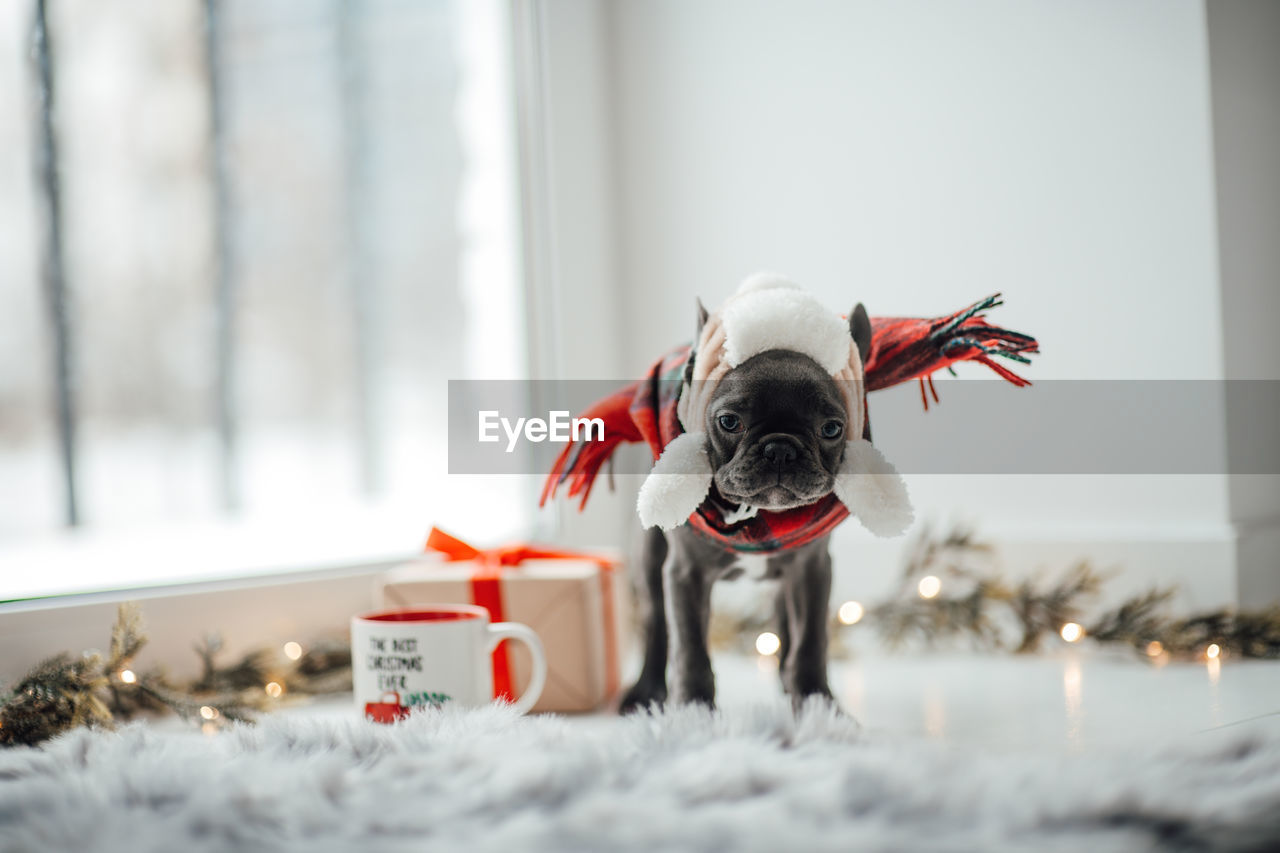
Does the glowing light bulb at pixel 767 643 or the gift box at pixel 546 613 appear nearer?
the gift box at pixel 546 613

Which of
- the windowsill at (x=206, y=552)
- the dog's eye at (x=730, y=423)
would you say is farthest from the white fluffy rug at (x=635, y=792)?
the windowsill at (x=206, y=552)

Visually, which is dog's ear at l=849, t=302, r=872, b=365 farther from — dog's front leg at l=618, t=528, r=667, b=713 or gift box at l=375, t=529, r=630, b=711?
gift box at l=375, t=529, r=630, b=711

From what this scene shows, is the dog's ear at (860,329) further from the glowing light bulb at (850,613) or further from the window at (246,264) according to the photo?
the window at (246,264)

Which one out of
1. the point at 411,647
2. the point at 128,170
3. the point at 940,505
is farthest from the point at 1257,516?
the point at 128,170

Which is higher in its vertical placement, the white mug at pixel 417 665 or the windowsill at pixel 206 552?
the windowsill at pixel 206 552

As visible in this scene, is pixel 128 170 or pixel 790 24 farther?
pixel 790 24

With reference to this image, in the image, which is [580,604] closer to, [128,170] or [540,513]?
[540,513]
